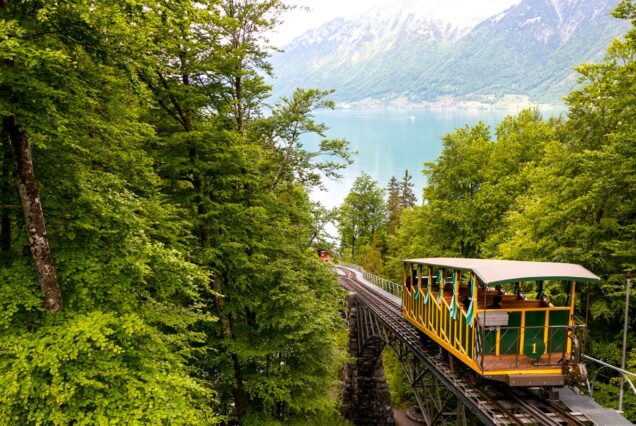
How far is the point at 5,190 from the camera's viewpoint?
22.8 ft

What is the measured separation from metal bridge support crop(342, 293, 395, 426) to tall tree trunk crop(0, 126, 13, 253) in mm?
20986

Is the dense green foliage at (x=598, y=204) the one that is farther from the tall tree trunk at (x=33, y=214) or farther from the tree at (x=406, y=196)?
the tree at (x=406, y=196)

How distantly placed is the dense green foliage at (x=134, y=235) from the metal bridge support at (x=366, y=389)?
13634 mm

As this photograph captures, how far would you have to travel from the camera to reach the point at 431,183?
28.0m

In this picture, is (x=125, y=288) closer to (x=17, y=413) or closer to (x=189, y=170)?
(x=17, y=413)

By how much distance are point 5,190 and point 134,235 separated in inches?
87.6

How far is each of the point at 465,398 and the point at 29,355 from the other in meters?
8.94

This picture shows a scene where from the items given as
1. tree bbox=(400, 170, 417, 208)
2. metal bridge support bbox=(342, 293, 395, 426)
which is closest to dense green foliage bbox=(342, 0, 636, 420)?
metal bridge support bbox=(342, 293, 395, 426)

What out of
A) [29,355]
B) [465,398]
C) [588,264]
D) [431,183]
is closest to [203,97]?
[29,355]

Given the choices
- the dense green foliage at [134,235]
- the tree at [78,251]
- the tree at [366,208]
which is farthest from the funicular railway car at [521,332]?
the tree at [366,208]

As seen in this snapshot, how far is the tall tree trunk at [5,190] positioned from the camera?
6.72 m

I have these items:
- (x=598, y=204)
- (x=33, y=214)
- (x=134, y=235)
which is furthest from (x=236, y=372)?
(x=598, y=204)

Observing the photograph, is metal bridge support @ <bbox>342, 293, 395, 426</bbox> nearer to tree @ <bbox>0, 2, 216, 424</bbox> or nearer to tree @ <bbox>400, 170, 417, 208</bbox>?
tree @ <bbox>0, 2, 216, 424</bbox>

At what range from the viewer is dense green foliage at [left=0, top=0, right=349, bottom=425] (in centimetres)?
602
